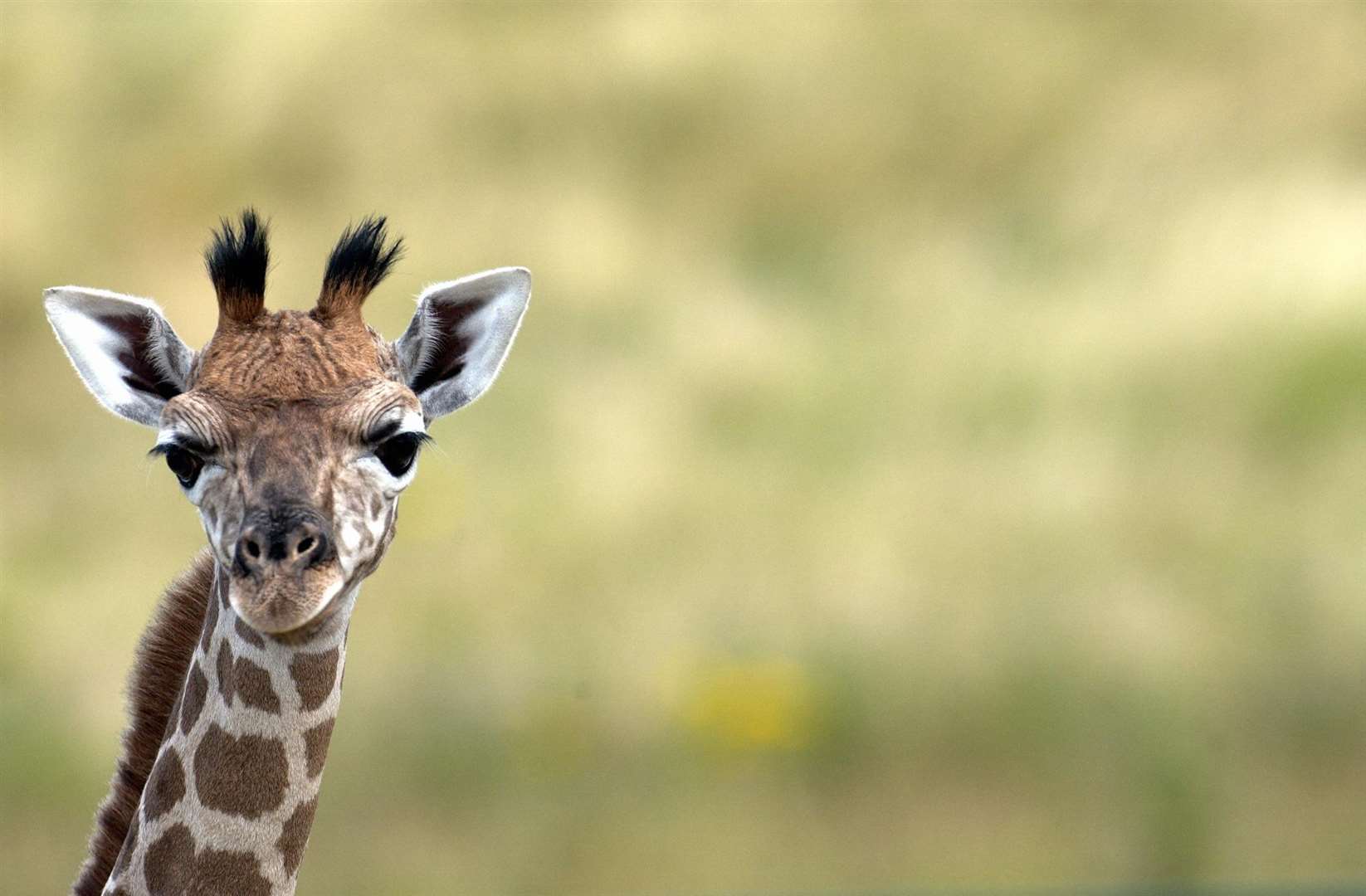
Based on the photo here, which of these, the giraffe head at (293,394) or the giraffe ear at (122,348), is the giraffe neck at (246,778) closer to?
the giraffe head at (293,394)

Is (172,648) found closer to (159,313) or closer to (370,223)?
(159,313)

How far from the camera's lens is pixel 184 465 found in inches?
221

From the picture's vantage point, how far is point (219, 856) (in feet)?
18.5

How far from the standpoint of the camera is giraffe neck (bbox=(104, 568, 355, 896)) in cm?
565

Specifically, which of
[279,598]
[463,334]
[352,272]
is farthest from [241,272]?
[279,598]

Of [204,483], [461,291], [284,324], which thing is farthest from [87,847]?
[461,291]

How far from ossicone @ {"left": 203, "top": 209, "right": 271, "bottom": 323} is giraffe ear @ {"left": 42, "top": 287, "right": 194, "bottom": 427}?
274 mm

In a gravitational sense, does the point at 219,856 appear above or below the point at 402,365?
below

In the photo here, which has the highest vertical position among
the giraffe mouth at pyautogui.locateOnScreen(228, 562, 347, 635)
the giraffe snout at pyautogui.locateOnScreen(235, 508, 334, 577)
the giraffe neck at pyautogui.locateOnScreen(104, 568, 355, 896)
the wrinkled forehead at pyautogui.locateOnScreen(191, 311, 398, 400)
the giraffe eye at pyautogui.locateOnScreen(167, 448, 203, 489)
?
the wrinkled forehead at pyautogui.locateOnScreen(191, 311, 398, 400)

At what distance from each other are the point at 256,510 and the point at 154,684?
163 cm

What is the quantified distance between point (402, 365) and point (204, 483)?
1125mm

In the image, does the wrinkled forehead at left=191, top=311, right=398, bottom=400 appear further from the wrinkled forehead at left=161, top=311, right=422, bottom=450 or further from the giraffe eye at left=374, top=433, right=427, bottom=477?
the giraffe eye at left=374, top=433, right=427, bottom=477

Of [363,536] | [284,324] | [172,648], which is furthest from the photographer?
[172,648]

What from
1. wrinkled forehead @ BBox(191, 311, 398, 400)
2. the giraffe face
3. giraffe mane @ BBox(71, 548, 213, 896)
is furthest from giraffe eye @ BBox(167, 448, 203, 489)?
giraffe mane @ BBox(71, 548, 213, 896)
